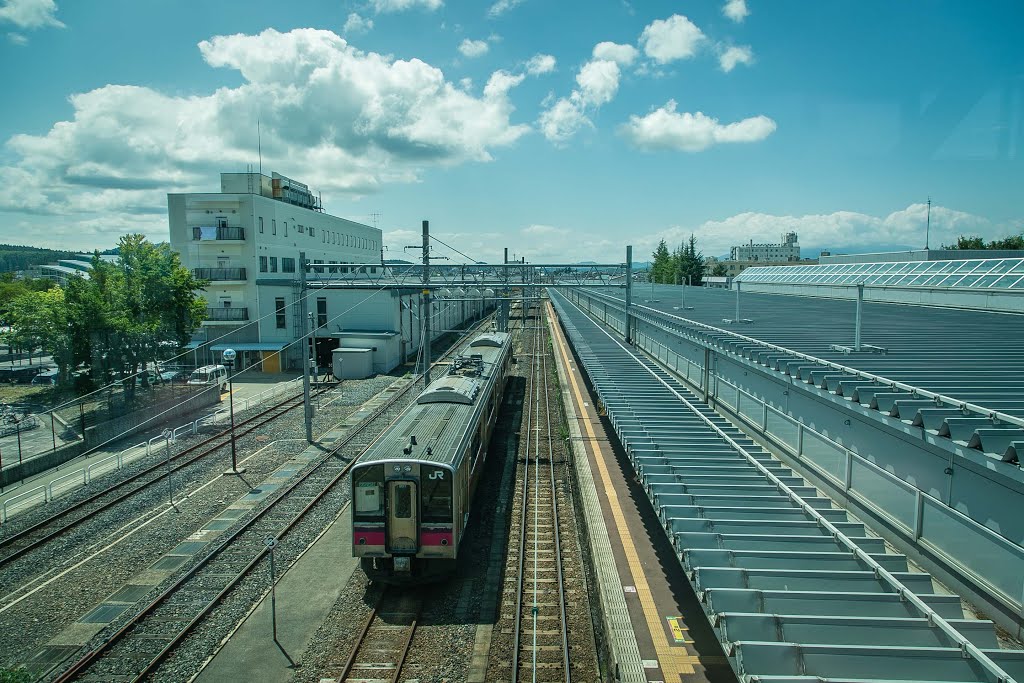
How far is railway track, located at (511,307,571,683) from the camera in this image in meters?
8.01

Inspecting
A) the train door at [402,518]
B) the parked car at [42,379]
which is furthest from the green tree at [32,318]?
the train door at [402,518]

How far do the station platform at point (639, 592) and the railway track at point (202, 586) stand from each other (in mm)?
5025

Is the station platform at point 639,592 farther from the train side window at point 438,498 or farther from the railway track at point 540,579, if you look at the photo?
the train side window at point 438,498

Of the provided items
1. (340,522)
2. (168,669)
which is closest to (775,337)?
(340,522)

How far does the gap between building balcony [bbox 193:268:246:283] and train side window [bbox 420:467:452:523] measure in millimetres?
29189

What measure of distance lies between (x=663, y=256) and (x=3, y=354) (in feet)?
229

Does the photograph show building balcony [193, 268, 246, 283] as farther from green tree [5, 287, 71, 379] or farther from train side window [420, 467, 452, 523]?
train side window [420, 467, 452, 523]

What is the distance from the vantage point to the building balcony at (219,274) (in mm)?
34750

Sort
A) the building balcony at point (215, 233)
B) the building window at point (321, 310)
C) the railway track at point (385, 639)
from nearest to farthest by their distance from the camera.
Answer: the railway track at point (385, 639) → the building balcony at point (215, 233) → the building window at point (321, 310)

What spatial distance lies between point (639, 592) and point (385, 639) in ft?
12.0

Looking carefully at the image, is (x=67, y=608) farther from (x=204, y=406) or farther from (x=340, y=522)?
(x=204, y=406)

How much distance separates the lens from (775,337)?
13352mm

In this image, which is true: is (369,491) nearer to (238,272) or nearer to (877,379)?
(877,379)

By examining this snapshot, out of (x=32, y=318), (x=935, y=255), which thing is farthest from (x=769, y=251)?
(x=32, y=318)
